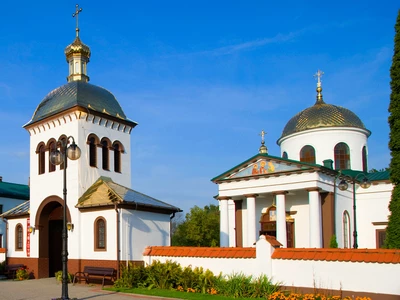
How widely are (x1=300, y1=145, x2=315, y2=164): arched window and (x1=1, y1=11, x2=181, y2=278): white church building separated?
13.8 m

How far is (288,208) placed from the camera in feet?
95.7

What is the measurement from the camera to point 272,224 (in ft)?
95.5

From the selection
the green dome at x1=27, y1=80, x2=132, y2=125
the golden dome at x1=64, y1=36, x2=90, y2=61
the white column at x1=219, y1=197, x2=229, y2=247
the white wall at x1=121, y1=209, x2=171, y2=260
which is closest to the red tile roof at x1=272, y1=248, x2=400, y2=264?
the white wall at x1=121, y1=209, x2=171, y2=260

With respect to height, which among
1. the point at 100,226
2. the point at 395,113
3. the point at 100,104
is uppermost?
the point at 100,104

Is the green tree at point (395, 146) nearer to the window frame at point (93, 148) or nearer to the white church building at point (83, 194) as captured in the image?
the white church building at point (83, 194)

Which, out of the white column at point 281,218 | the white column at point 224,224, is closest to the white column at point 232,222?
the white column at point 224,224

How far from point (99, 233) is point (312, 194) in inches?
480

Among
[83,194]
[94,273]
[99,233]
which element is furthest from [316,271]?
[83,194]

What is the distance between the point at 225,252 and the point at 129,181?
31.9ft

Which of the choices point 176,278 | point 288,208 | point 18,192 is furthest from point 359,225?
point 18,192

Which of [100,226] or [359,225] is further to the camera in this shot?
[359,225]

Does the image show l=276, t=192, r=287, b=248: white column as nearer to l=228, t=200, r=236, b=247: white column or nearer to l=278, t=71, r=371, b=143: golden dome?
l=228, t=200, r=236, b=247: white column

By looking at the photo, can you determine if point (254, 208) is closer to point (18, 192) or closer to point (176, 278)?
point (176, 278)

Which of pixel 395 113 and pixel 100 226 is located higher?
pixel 395 113
